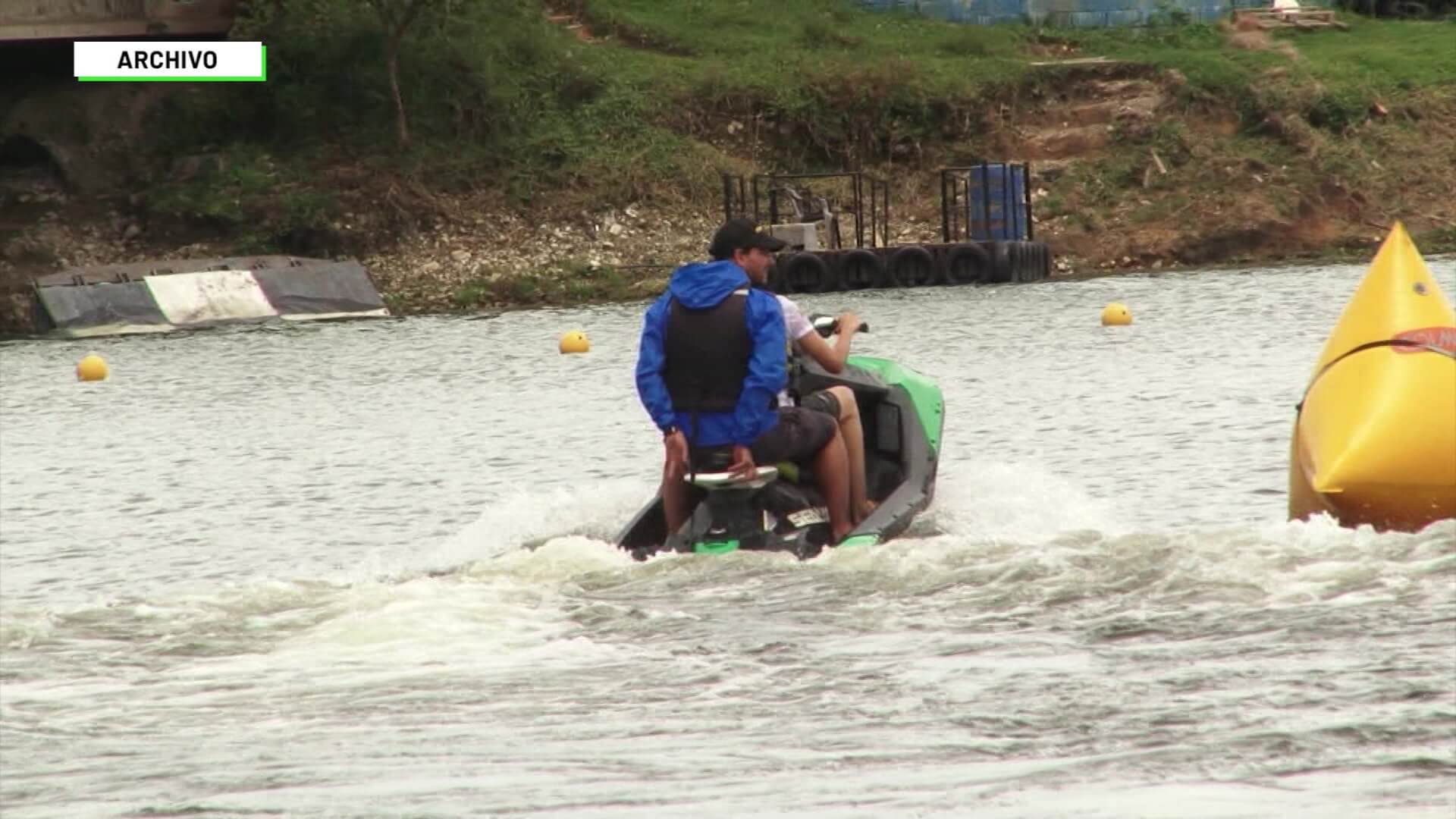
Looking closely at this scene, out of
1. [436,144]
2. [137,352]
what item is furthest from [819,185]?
[137,352]

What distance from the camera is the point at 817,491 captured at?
12.4 meters

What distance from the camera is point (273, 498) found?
17.3 metres

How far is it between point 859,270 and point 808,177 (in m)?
6.13

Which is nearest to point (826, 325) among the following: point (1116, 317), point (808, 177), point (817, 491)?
point (817, 491)

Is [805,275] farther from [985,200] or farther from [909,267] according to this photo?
[985,200]

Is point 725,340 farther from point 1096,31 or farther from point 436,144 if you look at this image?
point 1096,31

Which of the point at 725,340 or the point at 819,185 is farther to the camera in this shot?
the point at 819,185

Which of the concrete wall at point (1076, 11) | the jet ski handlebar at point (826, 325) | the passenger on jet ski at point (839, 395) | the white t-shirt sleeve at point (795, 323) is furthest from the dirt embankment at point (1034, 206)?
the white t-shirt sleeve at point (795, 323)

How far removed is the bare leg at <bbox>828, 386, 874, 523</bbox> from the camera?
12.3 m

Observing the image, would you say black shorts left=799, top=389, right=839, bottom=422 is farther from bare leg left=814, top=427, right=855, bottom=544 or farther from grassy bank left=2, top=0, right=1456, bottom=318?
grassy bank left=2, top=0, right=1456, bottom=318

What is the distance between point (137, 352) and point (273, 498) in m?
17.0

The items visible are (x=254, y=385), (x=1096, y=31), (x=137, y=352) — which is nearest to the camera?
(x=254, y=385)

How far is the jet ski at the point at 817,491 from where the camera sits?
11.8m

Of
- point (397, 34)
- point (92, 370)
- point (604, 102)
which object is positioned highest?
point (397, 34)
